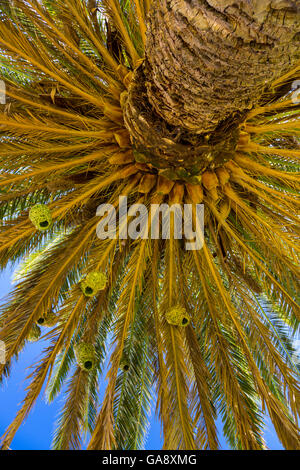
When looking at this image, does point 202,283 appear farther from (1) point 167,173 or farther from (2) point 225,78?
(2) point 225,78

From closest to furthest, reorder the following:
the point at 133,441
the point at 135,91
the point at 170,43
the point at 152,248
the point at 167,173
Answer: the point at 170,43, the point at 135,91, the point at 167,173, the point at 152,248, the point at 133,441

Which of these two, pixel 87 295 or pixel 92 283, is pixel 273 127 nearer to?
pixel 92 283

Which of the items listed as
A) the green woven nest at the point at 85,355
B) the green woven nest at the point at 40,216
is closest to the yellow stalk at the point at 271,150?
the green woven nest at the point at 40,216

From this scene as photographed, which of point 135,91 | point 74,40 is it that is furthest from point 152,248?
point 74,40

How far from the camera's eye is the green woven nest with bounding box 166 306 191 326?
157 inches

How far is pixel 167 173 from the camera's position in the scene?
154 inches

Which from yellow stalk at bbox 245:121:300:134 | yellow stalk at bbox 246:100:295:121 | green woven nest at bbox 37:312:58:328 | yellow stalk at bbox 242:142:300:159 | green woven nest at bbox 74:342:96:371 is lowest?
green woven nest at bbox 74:342:96:371

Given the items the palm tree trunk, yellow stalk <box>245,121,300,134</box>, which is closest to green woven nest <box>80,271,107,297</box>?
the palm tree trunk
